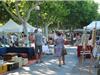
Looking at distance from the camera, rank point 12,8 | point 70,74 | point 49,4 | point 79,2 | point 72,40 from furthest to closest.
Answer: point 79,2
point 72,40
point 49,4
point 12,8
point 70,74

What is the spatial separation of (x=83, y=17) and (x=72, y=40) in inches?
667

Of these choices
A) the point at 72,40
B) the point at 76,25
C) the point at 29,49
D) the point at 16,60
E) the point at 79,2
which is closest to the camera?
the point at 16,60

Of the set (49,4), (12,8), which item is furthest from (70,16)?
(12,8)

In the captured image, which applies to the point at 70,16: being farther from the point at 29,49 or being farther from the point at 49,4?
the point at 29,49

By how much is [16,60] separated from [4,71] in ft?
7.34

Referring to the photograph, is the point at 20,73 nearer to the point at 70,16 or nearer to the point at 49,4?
the point at 49,4

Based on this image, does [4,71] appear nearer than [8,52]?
Yes

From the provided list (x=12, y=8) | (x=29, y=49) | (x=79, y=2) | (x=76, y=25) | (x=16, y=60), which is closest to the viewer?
(x=16, y=60)

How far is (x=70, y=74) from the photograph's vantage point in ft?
48.3

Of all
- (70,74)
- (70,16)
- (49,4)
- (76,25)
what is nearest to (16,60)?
(70,74)

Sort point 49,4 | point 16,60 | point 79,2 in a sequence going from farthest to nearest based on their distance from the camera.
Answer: point 79,2
point 49,4
point 16,60

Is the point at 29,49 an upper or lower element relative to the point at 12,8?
lower

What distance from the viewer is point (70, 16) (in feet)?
211

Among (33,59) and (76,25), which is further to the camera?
(76,25)
